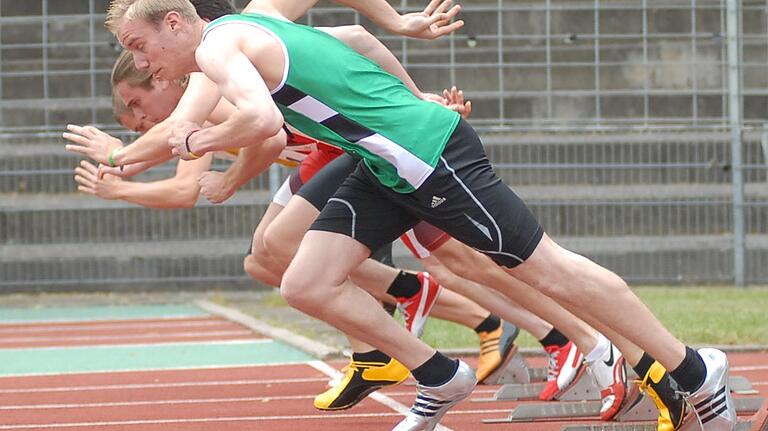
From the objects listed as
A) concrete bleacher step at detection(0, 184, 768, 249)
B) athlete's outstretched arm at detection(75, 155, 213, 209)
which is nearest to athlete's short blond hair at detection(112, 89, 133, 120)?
athlete's outstretched arm at detection(75, 155, 213, 209)

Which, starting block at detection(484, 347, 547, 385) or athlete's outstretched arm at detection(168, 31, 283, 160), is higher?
athlete's outstretched arm at detection(168, 31, 283, 160)

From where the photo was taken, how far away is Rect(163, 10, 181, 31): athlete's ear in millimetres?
4879

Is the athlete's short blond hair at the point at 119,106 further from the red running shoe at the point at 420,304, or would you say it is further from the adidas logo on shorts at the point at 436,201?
the adidas logo on shorts at the point at 436,201

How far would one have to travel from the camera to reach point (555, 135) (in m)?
14.4

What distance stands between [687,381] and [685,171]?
32.4ft

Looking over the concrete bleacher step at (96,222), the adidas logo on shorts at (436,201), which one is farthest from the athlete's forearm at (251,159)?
the concrete bleacher step at (96,222)

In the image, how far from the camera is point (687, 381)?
4.74 metres

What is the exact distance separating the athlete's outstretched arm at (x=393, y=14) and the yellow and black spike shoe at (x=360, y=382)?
4.41 feet

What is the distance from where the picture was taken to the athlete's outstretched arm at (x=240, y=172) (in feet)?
19.5

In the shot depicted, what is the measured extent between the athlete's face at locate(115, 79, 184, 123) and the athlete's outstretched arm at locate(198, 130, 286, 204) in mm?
549

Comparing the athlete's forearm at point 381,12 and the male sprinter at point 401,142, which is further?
the athlete's forearm at point 381,12

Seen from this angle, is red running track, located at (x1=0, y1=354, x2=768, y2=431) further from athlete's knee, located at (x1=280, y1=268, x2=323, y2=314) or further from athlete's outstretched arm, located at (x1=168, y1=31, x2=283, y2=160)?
athlete's outstretched arm, located at (x1=168, y1=31, x2=283, y2=160)

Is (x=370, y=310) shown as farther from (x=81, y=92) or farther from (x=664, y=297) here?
(x=81, y=92)

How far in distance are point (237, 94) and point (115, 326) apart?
8047 mm
